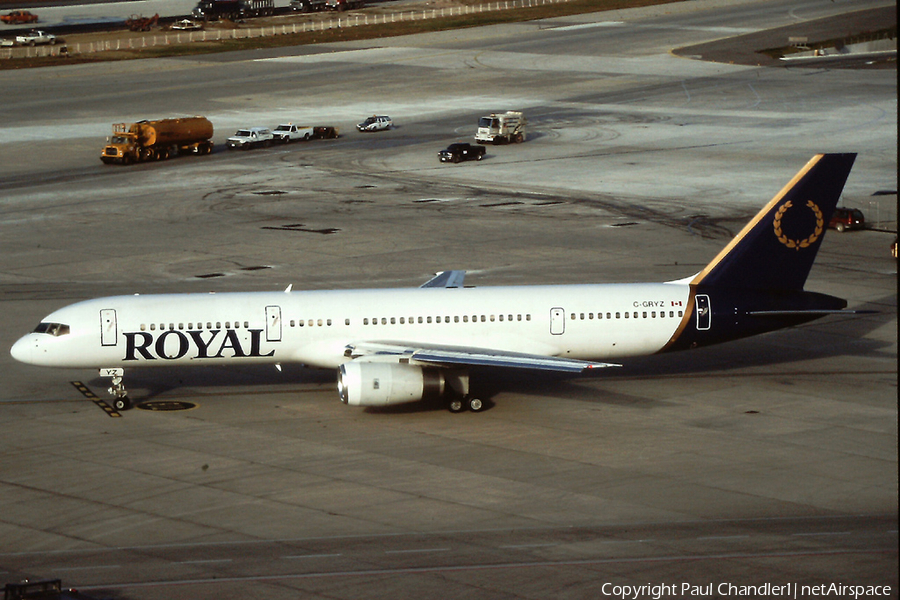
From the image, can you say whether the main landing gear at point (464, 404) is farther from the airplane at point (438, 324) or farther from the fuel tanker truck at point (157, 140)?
the fuel tanker truck at point (157, 140)

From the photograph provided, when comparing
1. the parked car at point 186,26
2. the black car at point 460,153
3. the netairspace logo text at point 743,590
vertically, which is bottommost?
the netairspace logo text at point 743,590

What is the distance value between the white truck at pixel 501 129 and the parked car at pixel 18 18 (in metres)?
90.4

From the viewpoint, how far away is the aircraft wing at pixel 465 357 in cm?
4188

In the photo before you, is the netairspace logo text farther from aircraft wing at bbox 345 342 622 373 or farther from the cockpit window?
the cockpit window

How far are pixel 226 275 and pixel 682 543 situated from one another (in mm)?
39840

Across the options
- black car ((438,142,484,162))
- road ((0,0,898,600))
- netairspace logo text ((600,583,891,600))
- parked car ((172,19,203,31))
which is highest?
parked car ((172,19,203,31))

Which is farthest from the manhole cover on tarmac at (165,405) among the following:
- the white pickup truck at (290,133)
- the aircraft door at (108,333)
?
the white pickup truck at (290,133)

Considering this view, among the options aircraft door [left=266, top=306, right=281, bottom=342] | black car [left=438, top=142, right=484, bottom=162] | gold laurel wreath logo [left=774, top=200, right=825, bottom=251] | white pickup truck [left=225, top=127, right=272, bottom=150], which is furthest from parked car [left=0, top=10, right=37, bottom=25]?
gold laurel wreath logo [left=774, top=200, right=825, bottom=251]

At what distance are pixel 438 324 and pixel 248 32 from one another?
136 metres

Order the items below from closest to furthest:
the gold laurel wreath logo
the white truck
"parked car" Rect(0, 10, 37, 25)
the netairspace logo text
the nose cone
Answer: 1. the netairspace logo text
2. the nose cone
3. the gold laurel wreath logo
4. the white truck
5. "parked car" Rect(0, 10, 37, 25)

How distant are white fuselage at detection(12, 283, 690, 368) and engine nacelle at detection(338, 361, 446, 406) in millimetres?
2082

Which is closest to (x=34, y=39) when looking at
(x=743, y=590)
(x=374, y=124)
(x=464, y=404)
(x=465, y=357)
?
(x=374, y=124)

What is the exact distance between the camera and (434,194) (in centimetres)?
9169

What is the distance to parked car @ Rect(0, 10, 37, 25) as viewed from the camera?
569 ft
